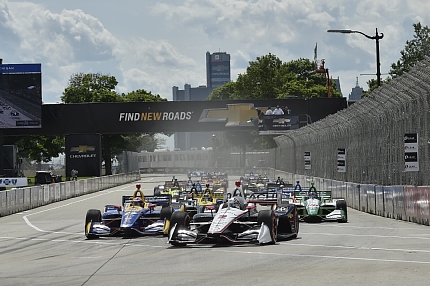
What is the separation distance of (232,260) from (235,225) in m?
3.49

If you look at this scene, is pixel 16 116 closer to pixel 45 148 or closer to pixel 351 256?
pixel 45 148

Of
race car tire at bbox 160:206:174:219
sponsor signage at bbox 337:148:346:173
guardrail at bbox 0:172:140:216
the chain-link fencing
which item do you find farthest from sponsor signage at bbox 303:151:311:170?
race car tire at bbox 160:206:174:219

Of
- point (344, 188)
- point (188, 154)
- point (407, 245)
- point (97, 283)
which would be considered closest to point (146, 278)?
point (97, 283)

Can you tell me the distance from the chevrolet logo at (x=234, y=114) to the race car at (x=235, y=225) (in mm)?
42039

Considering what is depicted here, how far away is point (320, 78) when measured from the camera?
354ft

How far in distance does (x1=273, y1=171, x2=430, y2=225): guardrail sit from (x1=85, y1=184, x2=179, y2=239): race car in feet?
19.7

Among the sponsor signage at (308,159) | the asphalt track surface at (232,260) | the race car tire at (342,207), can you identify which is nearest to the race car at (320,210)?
the race car tire at (342,207)

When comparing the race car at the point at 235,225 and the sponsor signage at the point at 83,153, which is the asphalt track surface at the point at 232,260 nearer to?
the race car at the point at 235,225

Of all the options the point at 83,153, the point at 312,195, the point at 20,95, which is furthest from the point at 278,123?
the point at 312,195

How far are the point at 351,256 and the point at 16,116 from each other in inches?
1670

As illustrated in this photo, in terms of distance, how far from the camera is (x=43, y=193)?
37812 millimetres

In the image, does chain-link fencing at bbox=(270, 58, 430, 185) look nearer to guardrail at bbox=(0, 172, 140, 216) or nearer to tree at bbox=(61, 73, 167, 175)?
guardrail at bbox=(0, 172, 140, 216)

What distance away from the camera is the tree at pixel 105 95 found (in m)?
87.2

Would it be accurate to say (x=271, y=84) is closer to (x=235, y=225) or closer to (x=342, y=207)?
(x=342, y=207)
